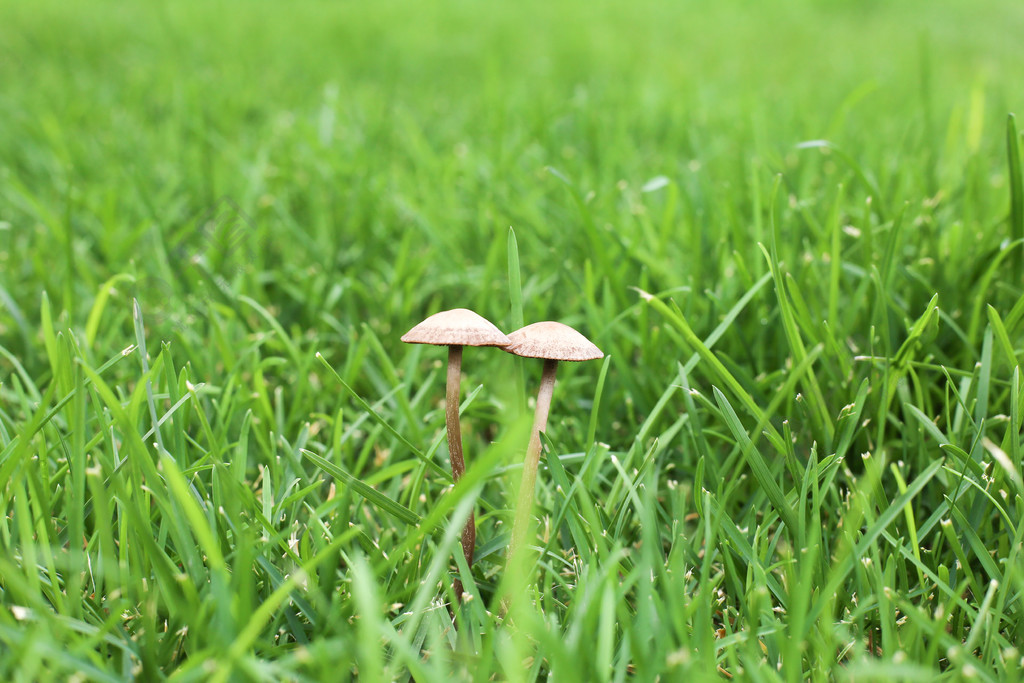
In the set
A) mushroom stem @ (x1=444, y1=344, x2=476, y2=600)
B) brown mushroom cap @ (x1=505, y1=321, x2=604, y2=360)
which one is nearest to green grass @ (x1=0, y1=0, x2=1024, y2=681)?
mushroom stem @ (x1=444, y1=344, x2=476, y2=600)

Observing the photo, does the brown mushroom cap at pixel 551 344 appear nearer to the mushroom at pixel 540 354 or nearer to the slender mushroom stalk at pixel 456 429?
the mushroom at pixel 540 354

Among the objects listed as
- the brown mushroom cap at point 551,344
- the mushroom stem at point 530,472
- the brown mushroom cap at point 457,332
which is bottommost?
the mushroom stem at point 530,472

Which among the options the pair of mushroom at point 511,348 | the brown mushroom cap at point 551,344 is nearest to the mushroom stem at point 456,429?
the pair of mushroom at point 511,348

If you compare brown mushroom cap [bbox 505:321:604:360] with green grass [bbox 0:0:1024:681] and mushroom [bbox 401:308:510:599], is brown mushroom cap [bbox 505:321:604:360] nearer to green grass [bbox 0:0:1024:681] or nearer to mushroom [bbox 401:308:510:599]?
mushroom [bbox 401:308:510:599]

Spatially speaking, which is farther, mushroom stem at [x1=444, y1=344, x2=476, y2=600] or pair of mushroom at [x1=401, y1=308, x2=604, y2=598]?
mushroom stem at [x1=444, y1=344, x2=476, y2=600]

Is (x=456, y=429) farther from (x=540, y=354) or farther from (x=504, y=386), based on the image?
(x=504, y=386)

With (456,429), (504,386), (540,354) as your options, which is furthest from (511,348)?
(504,386)

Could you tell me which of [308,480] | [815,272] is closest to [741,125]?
Answer: [815,272]
